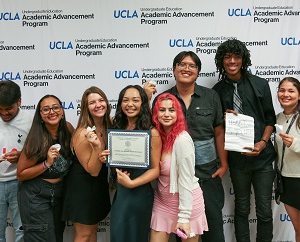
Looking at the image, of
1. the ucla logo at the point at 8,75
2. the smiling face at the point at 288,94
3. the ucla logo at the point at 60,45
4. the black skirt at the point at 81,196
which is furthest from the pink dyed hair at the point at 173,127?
the ucla logo at the point at 8,75

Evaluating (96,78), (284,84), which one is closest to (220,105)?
(284,84)

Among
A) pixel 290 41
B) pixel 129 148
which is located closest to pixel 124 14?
pixel 129 148

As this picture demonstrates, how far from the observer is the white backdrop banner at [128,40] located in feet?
8.95

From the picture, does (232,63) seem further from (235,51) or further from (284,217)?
(284,217)

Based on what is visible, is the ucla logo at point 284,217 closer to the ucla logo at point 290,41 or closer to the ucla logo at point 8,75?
the ucla logo at point 290,41

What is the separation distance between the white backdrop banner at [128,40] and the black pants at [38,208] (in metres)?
0.91

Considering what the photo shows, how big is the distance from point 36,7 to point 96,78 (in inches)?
34.9

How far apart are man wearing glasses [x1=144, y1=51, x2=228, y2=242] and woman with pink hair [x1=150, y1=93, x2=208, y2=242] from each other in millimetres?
303

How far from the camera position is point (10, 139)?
7.77 feet

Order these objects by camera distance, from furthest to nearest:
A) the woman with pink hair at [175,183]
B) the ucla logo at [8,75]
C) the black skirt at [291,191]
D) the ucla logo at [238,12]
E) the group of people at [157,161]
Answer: the ucla logo at [8,75]
the ucla logo at [238,12]
the black skirt at [291,191]
the group of people at [157,161]
the woman with pink hair at [175,183]

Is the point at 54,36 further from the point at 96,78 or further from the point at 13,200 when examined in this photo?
the point at 13,200

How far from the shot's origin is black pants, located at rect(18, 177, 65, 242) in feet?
6.98

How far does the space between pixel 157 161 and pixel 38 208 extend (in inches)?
38.1

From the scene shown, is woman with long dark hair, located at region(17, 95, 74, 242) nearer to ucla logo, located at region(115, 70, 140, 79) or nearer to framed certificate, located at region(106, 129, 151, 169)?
framed certificate, located at region(106, 129, 151, 169)
